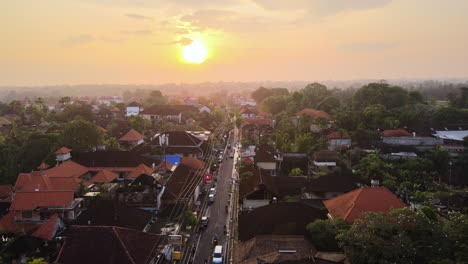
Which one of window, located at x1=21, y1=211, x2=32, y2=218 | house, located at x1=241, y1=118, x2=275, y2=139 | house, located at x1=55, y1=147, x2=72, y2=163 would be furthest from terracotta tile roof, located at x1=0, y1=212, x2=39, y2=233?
house, located at x1=241, y1=118, x2=275, y2=139

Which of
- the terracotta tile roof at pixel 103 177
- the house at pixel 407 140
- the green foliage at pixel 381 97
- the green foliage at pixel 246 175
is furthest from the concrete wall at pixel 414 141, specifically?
the terracotta tile roof at pixel 103 177

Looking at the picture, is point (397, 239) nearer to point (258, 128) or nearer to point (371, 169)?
point (371, 169)

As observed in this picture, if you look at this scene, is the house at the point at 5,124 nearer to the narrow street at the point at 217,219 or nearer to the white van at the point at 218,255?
the narrow street at the point at 217,219

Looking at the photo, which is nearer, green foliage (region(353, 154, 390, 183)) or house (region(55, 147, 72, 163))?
green foliage (region(353, 154, 390, 183))

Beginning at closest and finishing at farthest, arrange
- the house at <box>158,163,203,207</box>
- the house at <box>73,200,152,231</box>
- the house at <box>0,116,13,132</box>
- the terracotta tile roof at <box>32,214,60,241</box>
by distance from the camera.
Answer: the terracotta tile roof at <box>32,214,60,241</box>
the house at <box>73,200,152,231</box>
the house at <box>158,163,203,207</box>
the house at <box>0,116,13,132</box>

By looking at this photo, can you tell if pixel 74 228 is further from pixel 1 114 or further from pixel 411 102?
pixel 1 114

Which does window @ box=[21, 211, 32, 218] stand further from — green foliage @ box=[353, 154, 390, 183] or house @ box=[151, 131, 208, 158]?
green foliage @ box=[353, 154, 390, 183]

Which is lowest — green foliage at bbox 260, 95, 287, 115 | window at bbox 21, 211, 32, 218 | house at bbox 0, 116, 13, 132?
window at bbox 21, 211, 32, 218
